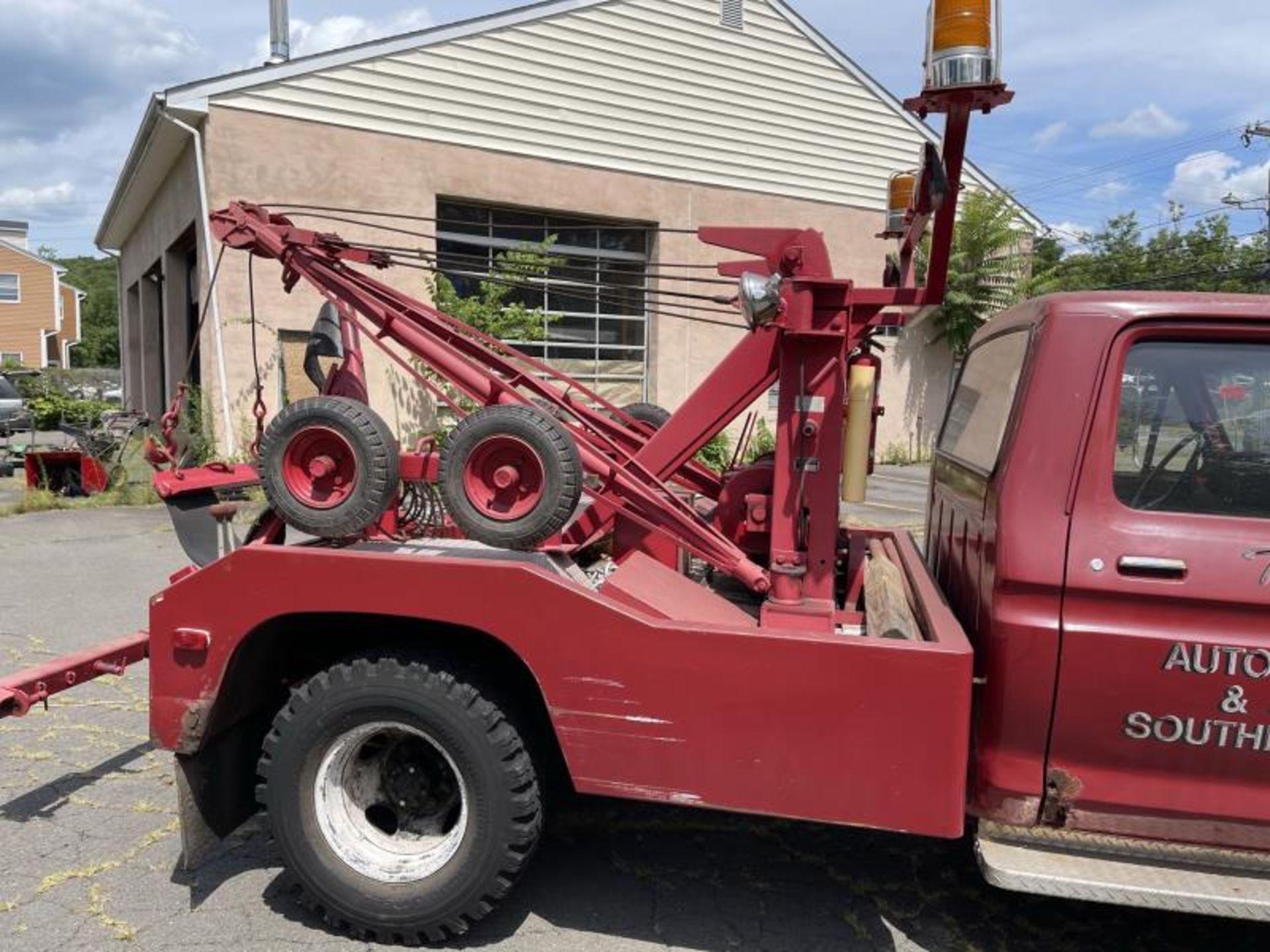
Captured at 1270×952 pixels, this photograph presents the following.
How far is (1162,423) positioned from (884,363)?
47.6 ft

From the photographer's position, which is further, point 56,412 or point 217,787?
point 56,412

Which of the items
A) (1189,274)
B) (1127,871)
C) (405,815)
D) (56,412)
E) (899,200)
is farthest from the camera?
(56,412)

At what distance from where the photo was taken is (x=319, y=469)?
329 cm

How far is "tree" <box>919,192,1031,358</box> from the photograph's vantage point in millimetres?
16562

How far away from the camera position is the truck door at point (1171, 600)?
2.43 m

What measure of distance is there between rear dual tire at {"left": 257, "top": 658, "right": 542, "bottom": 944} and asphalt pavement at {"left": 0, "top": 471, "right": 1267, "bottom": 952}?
20cm

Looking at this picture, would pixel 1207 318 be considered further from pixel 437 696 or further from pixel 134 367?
pixel 134 367

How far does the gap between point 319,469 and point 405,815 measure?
1231mm

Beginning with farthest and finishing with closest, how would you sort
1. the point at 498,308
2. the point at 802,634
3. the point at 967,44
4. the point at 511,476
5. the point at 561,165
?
the point at 561,165 < the point at 498,308 < the point at 511,476 < the point at 802,634 < the point at 967,44

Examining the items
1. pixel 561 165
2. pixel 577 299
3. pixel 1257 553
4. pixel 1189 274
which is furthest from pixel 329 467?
pixel 561 165

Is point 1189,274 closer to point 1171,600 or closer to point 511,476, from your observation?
point 1171,600

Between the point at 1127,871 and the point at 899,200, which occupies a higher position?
the point at 899,200

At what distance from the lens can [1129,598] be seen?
2471 millimetres

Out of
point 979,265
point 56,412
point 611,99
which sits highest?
point 611,99
